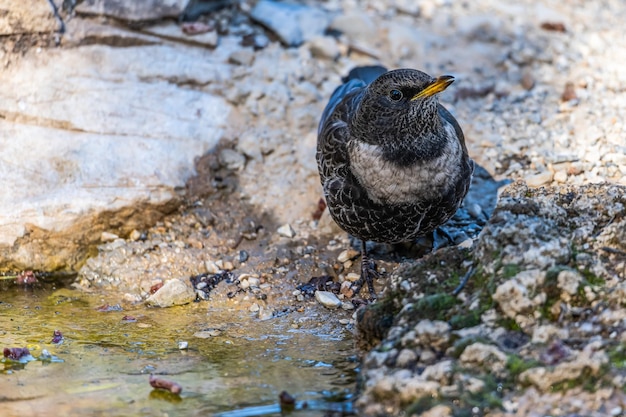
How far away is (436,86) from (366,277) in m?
1.47

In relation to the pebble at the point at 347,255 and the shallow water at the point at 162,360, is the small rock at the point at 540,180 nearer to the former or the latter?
the pebble at the point at 347,255

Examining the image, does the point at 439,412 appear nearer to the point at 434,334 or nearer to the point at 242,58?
the point at 434,334

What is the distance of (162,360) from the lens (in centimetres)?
512

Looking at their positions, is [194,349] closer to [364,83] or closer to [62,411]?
[62,411]

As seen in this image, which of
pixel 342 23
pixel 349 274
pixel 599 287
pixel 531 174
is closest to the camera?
pixel 599 287

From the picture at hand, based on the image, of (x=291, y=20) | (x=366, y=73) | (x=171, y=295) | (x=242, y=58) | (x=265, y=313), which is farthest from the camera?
(x=291, y=20)

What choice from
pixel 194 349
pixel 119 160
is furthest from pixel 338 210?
pixel 119 160

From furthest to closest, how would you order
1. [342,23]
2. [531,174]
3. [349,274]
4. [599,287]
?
[342,23] < [531,174] < [349,274] < [599,287]

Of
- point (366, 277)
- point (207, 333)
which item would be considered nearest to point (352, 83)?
point (366, 277)

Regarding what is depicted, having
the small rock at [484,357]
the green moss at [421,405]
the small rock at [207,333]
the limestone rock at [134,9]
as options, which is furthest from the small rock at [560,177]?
the limestone rock at [134,9]

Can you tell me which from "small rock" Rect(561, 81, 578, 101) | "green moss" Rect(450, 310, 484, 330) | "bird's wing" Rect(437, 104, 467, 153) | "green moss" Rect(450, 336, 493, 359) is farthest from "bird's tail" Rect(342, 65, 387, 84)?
"green moss" Rect(450, 336, 493, 359)

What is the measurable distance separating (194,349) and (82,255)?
1.78 metres

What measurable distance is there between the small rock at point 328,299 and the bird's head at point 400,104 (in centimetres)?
111

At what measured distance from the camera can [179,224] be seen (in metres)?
6.86
